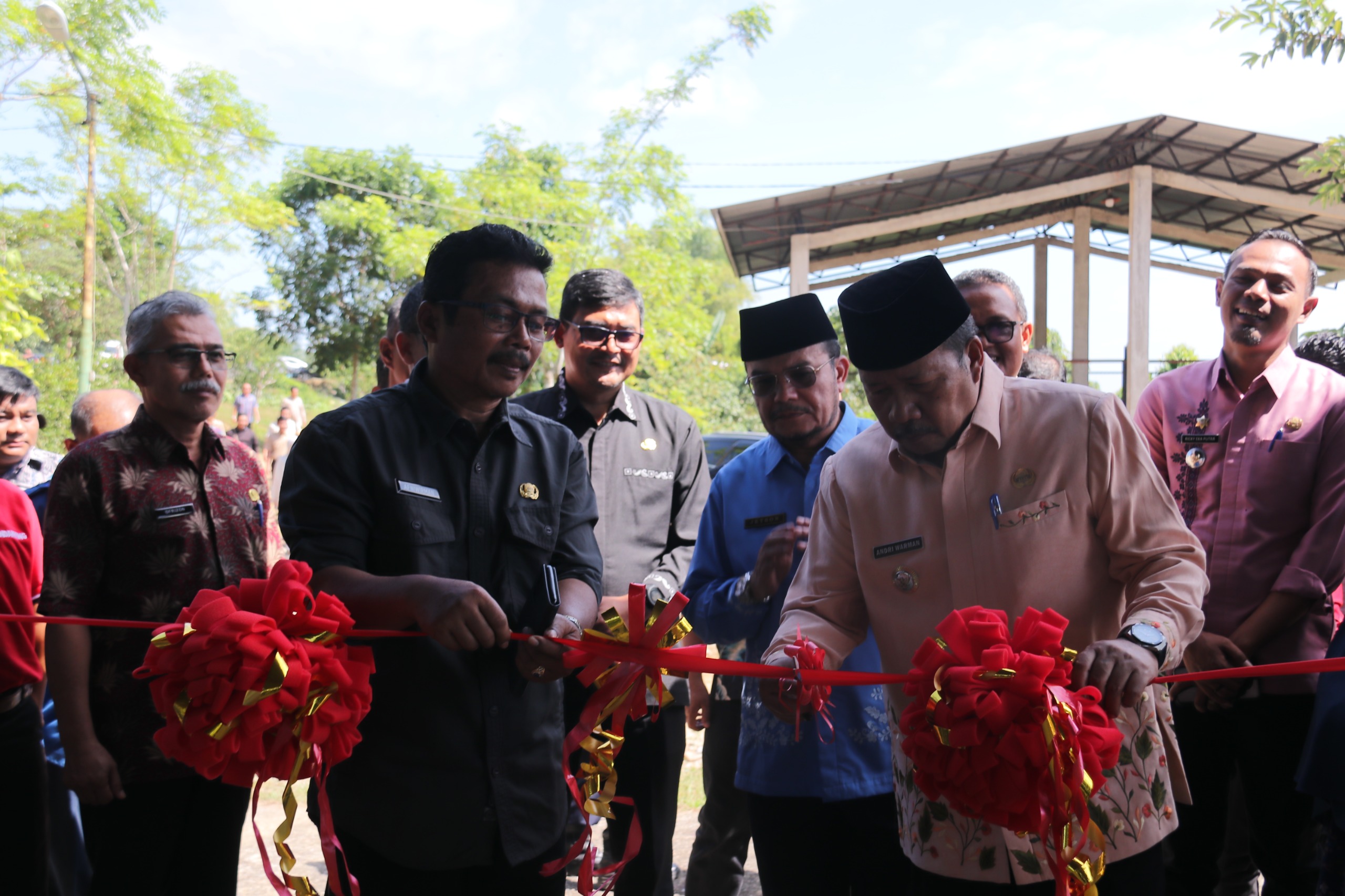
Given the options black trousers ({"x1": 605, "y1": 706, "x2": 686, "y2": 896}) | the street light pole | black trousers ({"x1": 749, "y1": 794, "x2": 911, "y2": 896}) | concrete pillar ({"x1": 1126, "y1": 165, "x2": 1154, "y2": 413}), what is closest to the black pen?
black trousers ({"x1": 749, "y1": 794, "x2": 911, "y2": 896})

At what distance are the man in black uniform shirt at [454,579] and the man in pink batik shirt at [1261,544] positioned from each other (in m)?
2.15

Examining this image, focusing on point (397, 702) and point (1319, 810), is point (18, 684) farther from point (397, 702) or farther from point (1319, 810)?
point (1319, 810)

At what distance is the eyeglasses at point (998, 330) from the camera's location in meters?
3.63

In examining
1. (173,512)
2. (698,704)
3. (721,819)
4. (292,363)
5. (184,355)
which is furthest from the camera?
(292,363)

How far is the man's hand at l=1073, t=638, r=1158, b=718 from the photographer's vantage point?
5.93ft

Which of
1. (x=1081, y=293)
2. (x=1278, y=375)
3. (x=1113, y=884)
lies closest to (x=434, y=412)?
(x=1113, y=884)

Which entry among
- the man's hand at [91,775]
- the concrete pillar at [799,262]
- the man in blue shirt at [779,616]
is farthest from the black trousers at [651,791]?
the concrete pillar at [799,262]

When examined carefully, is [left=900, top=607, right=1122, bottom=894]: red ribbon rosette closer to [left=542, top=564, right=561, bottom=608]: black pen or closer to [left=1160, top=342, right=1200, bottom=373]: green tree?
[left=542, top=564, right=561, bottom=608]: black pen

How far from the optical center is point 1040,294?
21547 mm

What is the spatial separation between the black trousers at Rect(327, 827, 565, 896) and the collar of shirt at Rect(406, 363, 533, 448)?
103 cm

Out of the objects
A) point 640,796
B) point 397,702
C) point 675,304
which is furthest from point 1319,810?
point 675,304

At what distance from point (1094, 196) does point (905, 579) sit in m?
18.7

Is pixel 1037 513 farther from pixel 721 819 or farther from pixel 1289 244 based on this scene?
pixel 1289 244

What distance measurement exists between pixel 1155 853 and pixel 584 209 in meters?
16.7
